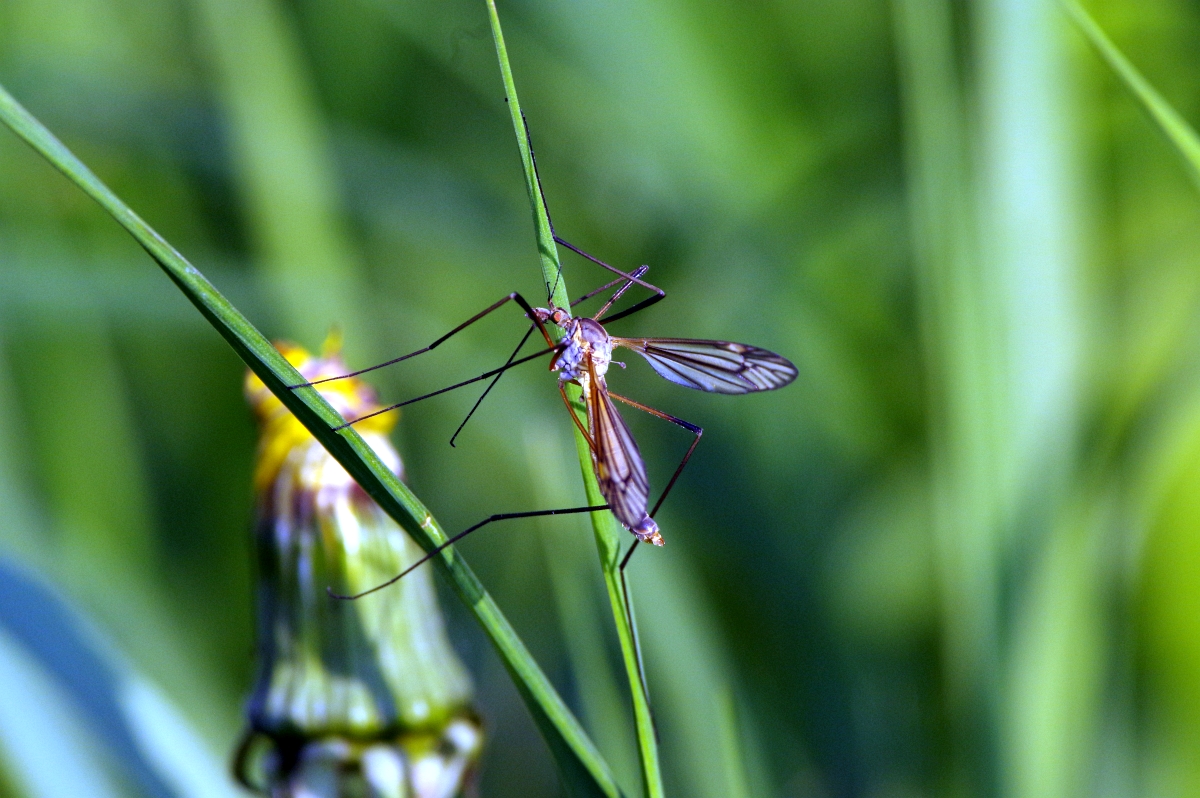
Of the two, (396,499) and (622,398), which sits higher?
(622,398)

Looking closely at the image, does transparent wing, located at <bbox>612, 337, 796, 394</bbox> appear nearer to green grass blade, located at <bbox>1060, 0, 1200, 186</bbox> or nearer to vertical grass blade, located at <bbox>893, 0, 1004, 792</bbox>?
vertical grass blade, located at <bbox>893, 0, 1004, 792</bbox>

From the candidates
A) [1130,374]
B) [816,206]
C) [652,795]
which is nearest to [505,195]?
[816,206]

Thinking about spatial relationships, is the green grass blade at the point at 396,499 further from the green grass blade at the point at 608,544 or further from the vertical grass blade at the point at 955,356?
the vertical grass blade at the point at 955,356

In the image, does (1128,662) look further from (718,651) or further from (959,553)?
(718,651)

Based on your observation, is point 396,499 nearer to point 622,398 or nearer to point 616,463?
point 616,463

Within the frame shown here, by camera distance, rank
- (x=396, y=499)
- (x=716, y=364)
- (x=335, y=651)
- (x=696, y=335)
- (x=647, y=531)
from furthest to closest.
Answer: (x=696, y=335), (x=716, y=364), (x=647, y=531), (x=335, y=651), (x=396, y=499)

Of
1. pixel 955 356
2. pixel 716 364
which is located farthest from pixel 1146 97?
pixel 716 364
